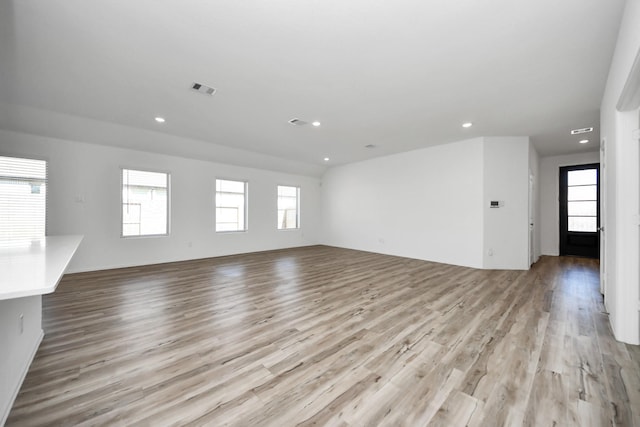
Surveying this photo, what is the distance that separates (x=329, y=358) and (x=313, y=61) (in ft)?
9.20

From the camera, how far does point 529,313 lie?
9.53 feet

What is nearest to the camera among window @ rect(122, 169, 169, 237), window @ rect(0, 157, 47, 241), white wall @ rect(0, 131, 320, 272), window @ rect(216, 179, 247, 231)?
window @ rect(0, 157, 47, 241)

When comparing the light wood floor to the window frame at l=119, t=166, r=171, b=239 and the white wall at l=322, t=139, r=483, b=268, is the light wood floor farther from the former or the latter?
the white wall at l=322, t=139, r=483, b=268

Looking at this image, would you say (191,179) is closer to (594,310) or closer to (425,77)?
(425,77)

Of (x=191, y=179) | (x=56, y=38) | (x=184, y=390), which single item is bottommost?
(x=184, y=390)

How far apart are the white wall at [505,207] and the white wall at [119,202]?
5690mm

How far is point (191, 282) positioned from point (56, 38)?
3.37 meters

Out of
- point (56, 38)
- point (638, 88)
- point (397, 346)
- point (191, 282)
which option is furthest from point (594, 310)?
point (56, 38)

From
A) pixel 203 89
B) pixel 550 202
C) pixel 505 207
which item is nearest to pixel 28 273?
pixel 203 89

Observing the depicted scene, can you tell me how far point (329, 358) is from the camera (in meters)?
2.00

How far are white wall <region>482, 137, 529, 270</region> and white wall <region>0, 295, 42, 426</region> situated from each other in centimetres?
634

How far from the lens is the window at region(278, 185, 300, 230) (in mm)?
8203

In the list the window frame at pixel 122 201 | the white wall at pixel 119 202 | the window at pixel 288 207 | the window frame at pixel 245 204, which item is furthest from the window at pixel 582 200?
the window frame at pixel 122 201

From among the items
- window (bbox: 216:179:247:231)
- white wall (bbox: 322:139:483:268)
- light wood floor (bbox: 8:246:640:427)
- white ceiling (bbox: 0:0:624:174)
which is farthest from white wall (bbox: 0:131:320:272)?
white wall (bbox: 322:139:483:268)
